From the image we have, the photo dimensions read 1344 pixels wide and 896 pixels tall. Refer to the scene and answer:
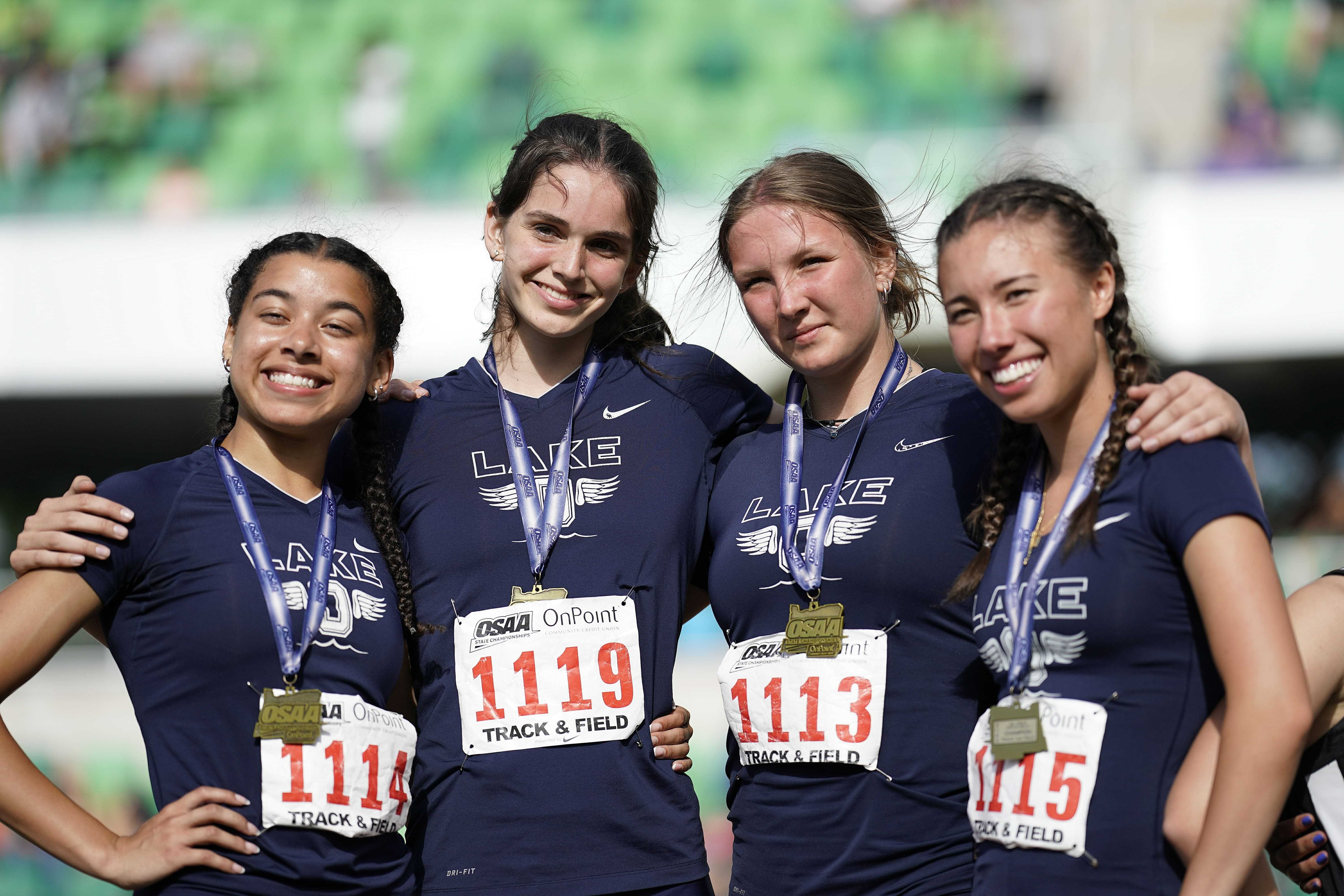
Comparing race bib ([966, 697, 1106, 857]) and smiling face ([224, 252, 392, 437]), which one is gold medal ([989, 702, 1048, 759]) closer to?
race bib ([966, 697, 1106, 857])

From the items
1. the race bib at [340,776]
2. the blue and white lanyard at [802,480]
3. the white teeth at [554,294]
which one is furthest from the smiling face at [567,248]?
the race bib at [340,776]

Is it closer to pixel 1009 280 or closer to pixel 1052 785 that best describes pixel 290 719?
pixel 1052 785

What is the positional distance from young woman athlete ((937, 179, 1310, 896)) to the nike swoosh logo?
249mm

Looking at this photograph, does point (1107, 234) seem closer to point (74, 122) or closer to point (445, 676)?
point (445, 676)

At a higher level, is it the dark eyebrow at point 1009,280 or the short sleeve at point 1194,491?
the dark eyebrow at point 1009,280

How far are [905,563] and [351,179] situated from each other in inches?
295

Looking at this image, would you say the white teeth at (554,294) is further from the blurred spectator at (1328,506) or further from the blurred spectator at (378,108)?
the blurred spectator at (1328,506)

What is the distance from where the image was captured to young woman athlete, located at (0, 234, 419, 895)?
6.38ft

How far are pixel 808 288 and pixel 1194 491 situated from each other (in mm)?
851

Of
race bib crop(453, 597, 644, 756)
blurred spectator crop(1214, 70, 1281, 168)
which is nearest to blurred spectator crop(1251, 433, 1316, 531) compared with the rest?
blurred spectator crop(1214, 70, 1281, 168)

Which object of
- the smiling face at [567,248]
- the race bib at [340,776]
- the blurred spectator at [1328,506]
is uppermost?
the blurred spectator at [1328,506]

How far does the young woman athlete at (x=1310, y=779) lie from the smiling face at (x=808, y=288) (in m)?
0.87

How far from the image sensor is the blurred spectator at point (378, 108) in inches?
349

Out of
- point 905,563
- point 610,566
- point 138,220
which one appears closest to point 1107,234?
point 905,563
